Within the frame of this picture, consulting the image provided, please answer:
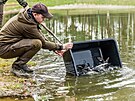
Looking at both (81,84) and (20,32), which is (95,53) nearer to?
(81,84)

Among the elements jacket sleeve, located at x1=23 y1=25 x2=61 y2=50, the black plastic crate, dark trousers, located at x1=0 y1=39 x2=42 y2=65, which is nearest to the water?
the black plastic crate

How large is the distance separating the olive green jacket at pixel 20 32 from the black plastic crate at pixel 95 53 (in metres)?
1.31

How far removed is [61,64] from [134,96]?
3178 millimetres

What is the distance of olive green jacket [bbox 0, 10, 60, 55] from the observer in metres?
7.44

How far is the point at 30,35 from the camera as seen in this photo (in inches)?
297

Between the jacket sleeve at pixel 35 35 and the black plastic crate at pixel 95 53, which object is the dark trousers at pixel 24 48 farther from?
the black plastic crate at pixel 95 53

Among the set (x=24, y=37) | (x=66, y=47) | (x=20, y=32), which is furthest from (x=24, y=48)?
(x=66, y=47)

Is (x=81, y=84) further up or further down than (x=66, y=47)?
further down

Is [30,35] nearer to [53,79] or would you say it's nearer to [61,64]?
[53,79]

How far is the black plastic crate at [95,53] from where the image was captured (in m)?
9.08

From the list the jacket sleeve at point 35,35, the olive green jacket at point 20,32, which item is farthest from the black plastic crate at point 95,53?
the olive green jacket at point 20,32

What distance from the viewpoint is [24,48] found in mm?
7695

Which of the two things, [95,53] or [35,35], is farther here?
[95,53]

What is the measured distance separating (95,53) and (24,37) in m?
2.35
